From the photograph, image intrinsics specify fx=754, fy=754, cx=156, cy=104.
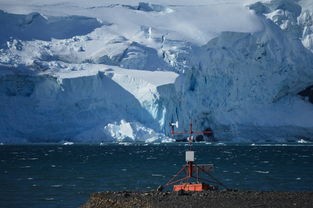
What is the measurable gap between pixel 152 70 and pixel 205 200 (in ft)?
170

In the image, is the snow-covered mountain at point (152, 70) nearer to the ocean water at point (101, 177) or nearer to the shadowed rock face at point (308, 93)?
the shadowed rock face at point (308, 93)

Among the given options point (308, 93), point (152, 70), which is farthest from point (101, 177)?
point (308, 93)

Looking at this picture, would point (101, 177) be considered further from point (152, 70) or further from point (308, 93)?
point (308, 93)

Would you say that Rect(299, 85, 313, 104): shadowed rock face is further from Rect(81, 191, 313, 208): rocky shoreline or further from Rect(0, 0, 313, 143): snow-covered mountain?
Rect(81, 191, 313, 208): rocky shoreline

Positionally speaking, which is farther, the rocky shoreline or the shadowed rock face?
the shadowed rock face

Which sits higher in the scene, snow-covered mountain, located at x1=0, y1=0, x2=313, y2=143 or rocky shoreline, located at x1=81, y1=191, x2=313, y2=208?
Result: snow-covered mountain, located at x1=0, y1=0, x2=313, y2=143

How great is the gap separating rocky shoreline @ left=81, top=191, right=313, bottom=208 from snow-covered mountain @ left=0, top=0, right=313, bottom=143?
42.4 metres

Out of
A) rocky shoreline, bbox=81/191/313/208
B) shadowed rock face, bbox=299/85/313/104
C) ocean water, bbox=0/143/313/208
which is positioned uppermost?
shadowed rock face, bbox=299/85/313/104

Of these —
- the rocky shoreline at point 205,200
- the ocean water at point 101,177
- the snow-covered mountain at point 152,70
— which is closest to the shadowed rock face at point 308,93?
the snow-covered mountain at point 152,70

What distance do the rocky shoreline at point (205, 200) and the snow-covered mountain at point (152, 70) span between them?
1669 inches

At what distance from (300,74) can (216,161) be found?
33032 millimetres

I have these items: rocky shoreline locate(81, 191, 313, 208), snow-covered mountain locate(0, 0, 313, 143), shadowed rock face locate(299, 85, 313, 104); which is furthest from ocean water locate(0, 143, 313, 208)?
shadowed rock face locate(299, 85, 313, 104)

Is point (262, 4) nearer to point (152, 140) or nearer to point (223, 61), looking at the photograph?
point (223, 61)

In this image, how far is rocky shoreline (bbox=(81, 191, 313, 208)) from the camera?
619 inches
